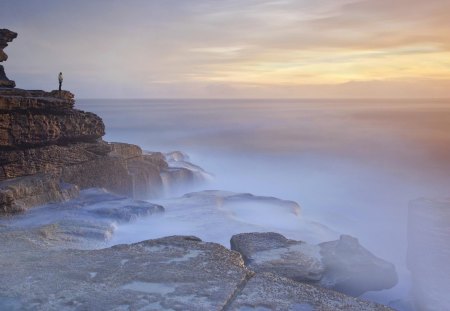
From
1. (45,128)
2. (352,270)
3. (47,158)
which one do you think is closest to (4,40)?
(45,128)

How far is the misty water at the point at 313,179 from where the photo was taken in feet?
36.6

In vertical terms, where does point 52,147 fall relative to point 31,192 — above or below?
above

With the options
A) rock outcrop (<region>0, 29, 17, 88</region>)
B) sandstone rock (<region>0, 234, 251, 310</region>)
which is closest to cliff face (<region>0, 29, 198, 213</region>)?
rock outcrop (<region>0, 29, 17, 88</region>)

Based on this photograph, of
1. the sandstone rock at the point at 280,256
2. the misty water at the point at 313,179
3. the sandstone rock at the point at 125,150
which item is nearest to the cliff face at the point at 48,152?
the sandstone rock at the point at 125,150

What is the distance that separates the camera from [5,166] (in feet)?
32.3

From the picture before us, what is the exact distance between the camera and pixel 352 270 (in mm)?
7535

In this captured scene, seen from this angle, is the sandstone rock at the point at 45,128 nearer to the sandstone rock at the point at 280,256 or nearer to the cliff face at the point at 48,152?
the cliff face at the point at 48,152

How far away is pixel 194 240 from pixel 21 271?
8.38 feet

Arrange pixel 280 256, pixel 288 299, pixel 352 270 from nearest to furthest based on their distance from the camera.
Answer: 1. pixel 288 299
2. pixel 280 256
3. pixel 352 270

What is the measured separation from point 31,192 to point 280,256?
5.68 metres

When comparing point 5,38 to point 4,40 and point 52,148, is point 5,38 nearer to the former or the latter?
point 4,40

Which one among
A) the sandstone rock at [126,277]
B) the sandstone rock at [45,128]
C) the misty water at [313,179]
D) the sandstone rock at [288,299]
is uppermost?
the sandstone rock at [45,128]

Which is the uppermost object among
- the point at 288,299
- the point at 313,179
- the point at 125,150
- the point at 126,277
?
the point at 125,150

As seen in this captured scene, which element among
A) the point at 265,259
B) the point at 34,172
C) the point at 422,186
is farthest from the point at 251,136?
the point at 265,259
